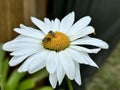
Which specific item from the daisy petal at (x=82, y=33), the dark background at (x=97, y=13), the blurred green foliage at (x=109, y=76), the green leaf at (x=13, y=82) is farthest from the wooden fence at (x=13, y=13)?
the daisy petal at (x=82, y=33)

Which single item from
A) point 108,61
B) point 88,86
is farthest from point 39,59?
point 108,61

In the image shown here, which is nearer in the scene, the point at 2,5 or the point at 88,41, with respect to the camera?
the point at 88,41

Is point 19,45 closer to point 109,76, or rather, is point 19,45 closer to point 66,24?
point 66,24

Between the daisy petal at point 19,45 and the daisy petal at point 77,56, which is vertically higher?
the daisy petal at point 19,45

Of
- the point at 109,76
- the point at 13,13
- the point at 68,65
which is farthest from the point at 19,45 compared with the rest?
the point at 109,76

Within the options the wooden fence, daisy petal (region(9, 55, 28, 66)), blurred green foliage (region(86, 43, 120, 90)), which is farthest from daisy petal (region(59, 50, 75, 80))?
blurred green foliage (region(86, 43, 120, 90))

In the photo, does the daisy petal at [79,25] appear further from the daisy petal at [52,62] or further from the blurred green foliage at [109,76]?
the blurred green foliage at [109,76]

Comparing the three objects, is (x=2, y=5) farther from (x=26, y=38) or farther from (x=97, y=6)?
(x=26, y=38)
